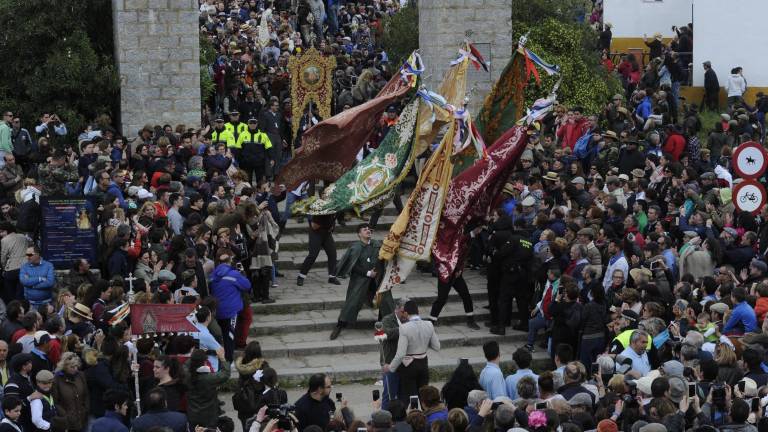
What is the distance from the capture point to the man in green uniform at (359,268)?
1855cm

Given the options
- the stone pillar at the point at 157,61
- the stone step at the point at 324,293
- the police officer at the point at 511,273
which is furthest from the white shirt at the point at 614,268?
the stone pillar at the point at 157,61

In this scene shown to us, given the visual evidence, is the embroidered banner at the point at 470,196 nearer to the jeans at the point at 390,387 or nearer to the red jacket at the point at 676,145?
the jeans at the point at 390,387

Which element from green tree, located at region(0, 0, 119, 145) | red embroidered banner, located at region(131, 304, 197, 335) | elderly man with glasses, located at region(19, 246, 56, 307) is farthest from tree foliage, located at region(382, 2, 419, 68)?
red embroidered banner, located at region(131, 304, 197, 335)

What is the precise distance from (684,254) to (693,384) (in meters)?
5.35

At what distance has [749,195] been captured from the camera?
19047mm

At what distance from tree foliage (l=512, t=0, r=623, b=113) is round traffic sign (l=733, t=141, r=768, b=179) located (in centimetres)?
733

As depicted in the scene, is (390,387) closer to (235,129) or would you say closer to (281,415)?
(281,415)

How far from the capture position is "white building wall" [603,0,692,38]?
114ft

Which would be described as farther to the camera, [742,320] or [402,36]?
[402,36]

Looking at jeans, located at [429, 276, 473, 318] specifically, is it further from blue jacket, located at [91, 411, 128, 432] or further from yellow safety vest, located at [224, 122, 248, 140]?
blue jacket, located at [91, 411, 128, 432]

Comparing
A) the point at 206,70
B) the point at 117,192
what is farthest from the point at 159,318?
the point at 206,70

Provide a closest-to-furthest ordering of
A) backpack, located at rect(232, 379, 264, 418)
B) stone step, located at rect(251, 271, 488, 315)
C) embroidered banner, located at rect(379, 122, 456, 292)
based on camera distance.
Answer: backpack, located at rect(232, 379, 264, 418)
embroidered banner, located at rect(379, 122, 456, 292)
stone step, located at rect(251, 271, 488, 315)

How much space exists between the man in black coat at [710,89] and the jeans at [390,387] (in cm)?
1616

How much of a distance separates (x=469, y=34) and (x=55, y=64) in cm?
701
